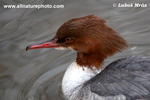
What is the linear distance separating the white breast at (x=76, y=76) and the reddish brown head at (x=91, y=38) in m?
0.23

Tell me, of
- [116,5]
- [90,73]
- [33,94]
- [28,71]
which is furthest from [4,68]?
[116,5]

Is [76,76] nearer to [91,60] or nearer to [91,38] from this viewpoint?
[91,60]

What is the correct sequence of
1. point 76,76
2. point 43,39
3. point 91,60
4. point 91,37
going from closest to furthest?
point 91,37 → point 91,60 → point 76,76 → point 43,39

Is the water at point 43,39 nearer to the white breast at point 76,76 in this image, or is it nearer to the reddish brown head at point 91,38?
the white breast at point 76,76

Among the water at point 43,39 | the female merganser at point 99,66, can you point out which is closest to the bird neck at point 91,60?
the female merganser at point 99,66

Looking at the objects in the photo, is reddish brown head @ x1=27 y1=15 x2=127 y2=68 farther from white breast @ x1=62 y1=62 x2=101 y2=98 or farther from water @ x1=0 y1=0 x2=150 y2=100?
water @ x1=0 y1=0 x2=150 y2=100

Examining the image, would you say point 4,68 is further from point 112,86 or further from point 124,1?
point 124,1

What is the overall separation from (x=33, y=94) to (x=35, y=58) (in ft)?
2.88

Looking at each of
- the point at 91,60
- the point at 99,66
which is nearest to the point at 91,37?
the point at 91,60

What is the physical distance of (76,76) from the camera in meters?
4.08

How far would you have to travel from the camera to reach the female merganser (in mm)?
3533

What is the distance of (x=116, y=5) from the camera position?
618cm

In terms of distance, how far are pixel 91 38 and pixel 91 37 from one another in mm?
16

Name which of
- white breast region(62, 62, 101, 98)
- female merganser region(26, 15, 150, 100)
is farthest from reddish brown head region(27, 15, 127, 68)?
white breast region(62, 62, 101, 98)
